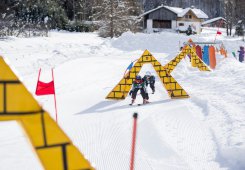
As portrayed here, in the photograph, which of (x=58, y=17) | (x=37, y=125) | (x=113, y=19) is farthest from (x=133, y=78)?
(x=113, y=19)

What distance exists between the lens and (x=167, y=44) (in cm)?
3106

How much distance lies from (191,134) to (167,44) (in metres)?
24.6

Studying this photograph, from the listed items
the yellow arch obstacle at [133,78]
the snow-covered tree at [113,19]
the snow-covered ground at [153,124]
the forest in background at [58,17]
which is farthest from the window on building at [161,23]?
the yellow arch obstacle at [133,78]

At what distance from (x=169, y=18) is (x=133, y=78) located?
57.4 m

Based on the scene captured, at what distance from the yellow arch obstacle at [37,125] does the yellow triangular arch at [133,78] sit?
8.62 meters

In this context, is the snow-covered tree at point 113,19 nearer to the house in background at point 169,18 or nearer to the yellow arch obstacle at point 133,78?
the house in background at point 169,18

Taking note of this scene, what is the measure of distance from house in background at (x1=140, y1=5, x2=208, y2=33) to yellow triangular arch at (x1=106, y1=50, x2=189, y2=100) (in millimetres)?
55014

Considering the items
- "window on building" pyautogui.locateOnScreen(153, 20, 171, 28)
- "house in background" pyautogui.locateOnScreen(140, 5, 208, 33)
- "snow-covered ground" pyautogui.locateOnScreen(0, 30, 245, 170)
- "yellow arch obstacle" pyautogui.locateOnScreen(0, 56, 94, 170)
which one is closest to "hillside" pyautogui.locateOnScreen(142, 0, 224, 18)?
"house in background" pyautogui.locateOnScreen(140, 5, 208, 33)

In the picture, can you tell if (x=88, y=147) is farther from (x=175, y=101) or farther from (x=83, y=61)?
(x=83, y=61)

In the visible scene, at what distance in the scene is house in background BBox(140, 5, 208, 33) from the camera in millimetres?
65562

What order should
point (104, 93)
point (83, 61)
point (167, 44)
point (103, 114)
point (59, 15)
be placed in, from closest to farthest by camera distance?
point (103, 114)
point (104, 93)
point (83, 61)
point (167, 44)
point (59, 15)

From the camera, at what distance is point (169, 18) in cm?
6606

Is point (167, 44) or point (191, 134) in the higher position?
point (167, 44)

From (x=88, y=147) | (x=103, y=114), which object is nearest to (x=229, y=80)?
(x=103, y=114)
